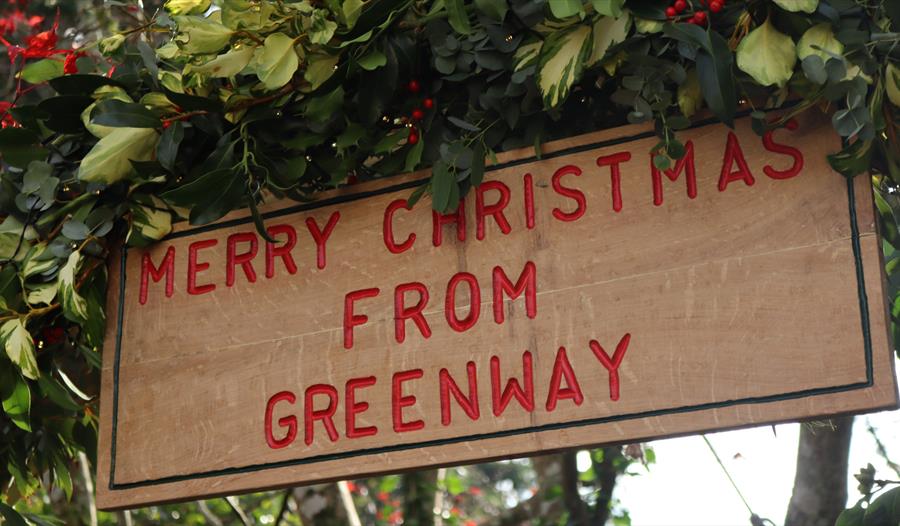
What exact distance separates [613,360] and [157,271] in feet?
2.83

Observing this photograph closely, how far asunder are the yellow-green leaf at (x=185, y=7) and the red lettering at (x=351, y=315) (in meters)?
0.62

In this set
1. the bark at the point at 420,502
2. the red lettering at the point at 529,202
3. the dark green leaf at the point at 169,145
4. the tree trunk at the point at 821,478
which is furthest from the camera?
the bark at the point at 420,502

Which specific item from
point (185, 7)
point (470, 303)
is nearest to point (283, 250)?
point (470, 303)

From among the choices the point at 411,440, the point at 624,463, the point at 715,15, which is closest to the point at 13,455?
the point at 411,440

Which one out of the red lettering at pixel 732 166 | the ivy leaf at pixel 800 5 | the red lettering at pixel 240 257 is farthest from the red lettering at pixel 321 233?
the ivy leaf at pixel 800 5

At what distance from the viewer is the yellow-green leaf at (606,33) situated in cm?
204

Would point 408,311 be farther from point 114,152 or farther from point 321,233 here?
point 114,152

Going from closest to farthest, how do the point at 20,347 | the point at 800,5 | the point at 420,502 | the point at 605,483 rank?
the point at 800,5 → the point at 20,347 → the point at 605,483 → the point at 420,502

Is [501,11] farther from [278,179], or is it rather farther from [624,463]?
[624,463]

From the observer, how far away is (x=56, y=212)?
250 cm

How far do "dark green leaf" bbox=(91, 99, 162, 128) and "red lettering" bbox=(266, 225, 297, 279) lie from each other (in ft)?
0.94

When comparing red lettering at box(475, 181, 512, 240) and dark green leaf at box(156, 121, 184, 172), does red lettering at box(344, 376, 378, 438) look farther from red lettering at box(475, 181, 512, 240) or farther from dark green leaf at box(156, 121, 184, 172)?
dark green leaf at box(156, 121, 184, 172)

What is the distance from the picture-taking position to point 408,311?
7.09ft

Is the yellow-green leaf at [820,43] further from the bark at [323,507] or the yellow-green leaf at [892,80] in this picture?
the bark at [323,507]
